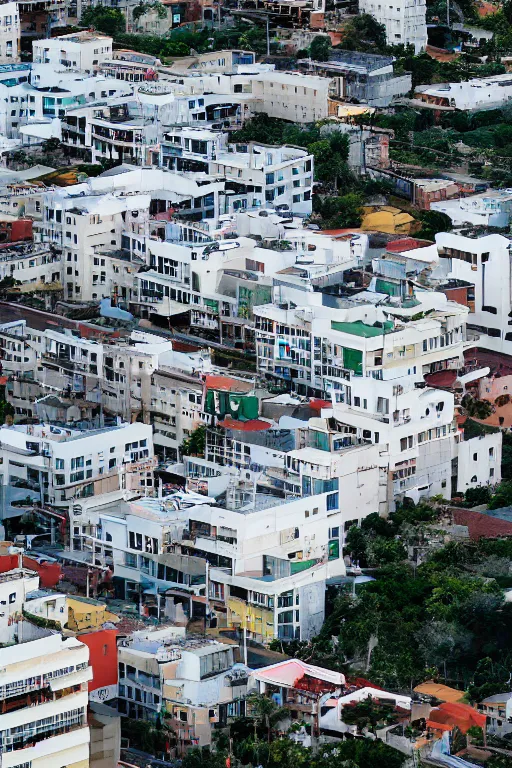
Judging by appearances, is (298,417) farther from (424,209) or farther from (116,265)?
(424,209)

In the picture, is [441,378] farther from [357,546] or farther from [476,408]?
[357,546]

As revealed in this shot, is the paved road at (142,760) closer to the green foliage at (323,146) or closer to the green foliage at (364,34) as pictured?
the green foliage at (323,146)

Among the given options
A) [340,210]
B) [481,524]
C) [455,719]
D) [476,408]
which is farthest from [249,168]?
[455,719]

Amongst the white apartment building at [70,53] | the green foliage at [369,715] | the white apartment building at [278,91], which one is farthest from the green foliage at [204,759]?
the white apartment building at [70,53]

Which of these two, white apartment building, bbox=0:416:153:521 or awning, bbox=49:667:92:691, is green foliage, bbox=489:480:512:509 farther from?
awning, bbox=49:667:92:691

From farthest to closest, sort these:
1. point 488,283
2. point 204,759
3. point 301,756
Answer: point 488,283, point 204,759, point 301,756

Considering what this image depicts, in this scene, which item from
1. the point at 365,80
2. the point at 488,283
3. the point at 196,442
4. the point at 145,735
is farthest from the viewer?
the point at 365,80

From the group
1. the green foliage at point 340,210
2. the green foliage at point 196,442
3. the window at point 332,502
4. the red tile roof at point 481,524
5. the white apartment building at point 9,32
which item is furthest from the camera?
the white apartment building at point 9,32
